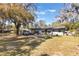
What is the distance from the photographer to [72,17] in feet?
9.46

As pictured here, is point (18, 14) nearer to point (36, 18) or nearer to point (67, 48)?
point (36, 18)

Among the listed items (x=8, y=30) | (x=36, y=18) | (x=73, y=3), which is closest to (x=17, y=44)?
(x=8, y=30)

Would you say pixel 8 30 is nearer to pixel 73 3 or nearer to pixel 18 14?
pixel 18 14

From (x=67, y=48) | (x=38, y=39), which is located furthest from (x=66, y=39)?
(x=38, y=39)

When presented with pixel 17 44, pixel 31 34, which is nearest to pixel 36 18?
pixel 31 34

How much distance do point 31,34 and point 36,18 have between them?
0.19 metres

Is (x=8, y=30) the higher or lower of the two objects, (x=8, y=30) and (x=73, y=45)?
the higher

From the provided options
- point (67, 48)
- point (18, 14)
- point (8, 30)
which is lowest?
point (67, 48)

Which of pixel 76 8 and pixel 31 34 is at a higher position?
pixel 76 8

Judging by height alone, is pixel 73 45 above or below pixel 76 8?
below

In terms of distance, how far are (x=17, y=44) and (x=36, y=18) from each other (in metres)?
0.37

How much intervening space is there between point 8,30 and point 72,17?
75 cm

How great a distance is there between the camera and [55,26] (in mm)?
2834

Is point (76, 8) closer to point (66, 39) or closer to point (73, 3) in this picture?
point (73, 3)
